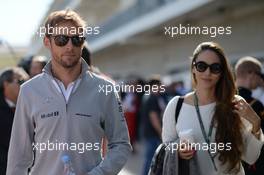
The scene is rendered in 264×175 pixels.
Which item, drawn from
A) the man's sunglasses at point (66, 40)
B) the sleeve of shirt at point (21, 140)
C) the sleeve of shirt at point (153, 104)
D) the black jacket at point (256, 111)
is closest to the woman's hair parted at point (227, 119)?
the man's sunglasses at point (66, 40)

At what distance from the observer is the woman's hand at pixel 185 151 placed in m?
4.27

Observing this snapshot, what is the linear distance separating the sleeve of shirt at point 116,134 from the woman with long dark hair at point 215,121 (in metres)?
0.41

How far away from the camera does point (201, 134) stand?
438cm

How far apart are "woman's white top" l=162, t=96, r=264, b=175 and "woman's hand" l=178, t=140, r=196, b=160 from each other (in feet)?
0.27

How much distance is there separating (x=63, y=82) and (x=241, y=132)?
120 cm

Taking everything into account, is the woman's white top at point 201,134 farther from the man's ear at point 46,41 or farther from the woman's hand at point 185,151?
the man's ear at point 46,41

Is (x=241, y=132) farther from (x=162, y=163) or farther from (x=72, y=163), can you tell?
(x=72, y=163)

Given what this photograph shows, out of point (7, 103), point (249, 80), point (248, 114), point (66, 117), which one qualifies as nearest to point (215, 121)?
point (248, 114)

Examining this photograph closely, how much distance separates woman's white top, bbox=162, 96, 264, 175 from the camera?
4375 mm

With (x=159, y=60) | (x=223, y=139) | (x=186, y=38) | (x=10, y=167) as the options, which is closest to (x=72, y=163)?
(x=10, y=167)

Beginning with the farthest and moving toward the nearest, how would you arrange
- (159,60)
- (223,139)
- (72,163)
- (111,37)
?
(111,37)
(159,60)
(223,139)
(72,163)

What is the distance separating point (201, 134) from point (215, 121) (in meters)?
0.12

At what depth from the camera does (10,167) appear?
412cm

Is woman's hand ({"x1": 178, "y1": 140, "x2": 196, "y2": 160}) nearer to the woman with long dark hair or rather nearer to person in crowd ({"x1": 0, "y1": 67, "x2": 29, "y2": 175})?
the woman with long dark hair
